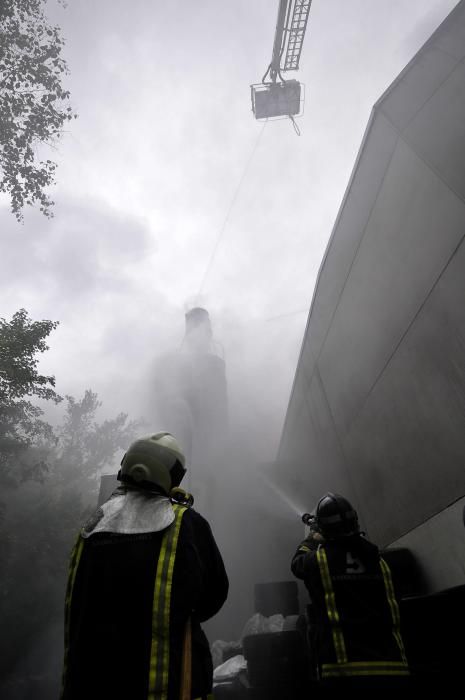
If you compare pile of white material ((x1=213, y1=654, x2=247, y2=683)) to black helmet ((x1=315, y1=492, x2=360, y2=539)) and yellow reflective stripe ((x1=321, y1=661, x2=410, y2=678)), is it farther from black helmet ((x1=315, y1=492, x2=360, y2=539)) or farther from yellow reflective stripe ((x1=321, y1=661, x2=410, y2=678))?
black helmet ((x1=315, y1=492, x2=360, y2=539))

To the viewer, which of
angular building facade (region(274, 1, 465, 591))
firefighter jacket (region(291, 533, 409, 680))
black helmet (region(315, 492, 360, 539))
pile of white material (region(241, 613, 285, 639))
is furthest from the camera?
pile of white material (region(241, 613, 285, 639))

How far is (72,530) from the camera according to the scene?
70.3 feet

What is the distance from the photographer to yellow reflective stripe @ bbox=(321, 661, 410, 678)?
179 cm

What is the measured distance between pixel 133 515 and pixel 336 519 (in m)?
1.45

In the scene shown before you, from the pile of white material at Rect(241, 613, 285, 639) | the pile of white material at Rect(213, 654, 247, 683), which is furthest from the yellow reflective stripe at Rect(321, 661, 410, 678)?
the pile of white material at Rect(241, 613, 285, 639)

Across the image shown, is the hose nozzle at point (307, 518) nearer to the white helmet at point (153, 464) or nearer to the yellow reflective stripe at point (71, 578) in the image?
the white helmet at point (153, 464)

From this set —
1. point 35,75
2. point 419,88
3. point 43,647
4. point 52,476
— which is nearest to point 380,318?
point 419,88

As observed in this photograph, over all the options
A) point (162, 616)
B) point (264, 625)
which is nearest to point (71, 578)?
point (162, 616)

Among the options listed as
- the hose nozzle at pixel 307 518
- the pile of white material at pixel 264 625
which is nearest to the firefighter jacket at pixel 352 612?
the hose nozzle at pixel 307 518

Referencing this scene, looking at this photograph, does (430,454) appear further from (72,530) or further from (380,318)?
(72,530)

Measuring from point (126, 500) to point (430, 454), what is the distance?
3.19 m

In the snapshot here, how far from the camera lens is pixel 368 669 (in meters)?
1.81

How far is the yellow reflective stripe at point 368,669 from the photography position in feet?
5.89

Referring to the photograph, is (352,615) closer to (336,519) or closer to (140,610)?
(336,519)
